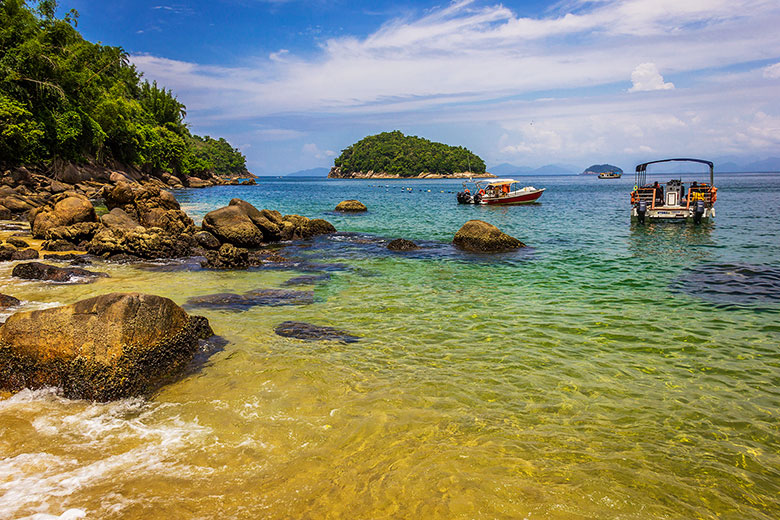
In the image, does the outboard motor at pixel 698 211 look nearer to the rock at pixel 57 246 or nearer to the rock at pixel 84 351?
the rock at pixel 84 351

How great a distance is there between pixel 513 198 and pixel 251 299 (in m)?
43.7

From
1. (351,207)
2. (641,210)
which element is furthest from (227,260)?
(641,210)

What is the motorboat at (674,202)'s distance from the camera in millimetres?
30114

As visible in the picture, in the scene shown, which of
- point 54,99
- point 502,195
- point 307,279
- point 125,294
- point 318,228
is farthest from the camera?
point 502,195

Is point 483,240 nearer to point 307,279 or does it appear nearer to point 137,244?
point 307,279

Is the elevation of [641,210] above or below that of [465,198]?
below

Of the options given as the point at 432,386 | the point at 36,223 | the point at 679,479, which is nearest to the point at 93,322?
the point at 432,386

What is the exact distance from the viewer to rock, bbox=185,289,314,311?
10453mm

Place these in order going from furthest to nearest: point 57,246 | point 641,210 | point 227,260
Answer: point 641,210, point 57,246, point 227,260

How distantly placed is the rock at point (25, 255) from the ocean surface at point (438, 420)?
5153 mm

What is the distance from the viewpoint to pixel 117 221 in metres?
19.2

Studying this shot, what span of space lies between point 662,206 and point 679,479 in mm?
32572

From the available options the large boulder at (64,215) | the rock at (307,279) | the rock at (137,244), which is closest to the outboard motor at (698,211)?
the rock at (307,279)

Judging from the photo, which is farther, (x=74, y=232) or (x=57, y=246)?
(x=74, y=232)
